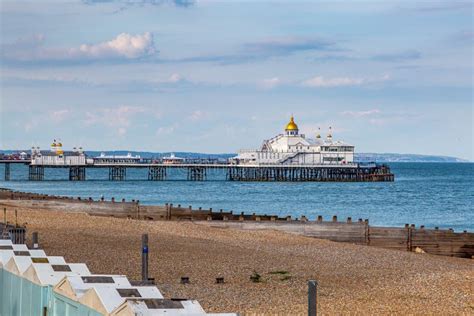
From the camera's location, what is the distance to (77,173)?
13062 cm

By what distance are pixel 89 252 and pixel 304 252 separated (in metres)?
6.47

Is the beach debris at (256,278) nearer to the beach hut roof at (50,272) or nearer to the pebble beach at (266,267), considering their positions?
the pebble beach at (266,267)

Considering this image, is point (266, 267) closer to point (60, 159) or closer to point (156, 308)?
point (156, 308)

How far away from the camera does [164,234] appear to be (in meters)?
31.2

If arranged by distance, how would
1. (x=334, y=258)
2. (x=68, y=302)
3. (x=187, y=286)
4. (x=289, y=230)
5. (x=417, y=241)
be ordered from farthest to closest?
(x=289, y=230), (x=417, y=241), (x=334, y=258), (x=187, y=286), (x=68, y=302)

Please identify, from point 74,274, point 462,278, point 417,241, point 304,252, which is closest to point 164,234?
point 304,252

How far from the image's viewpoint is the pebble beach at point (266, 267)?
16656 mm

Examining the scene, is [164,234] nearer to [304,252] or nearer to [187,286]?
[304,252]

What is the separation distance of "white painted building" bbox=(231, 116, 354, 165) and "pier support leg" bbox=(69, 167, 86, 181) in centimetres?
2054

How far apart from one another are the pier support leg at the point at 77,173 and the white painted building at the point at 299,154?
67.4 feet

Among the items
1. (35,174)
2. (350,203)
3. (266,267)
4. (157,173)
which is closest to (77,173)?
(35,174)

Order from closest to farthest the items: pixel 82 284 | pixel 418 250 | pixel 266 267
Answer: pixel 82 284 < pixel 266 267 < pixel 418 250

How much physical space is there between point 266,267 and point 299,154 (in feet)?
364

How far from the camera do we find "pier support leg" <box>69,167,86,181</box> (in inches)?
5105
